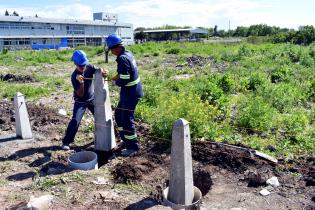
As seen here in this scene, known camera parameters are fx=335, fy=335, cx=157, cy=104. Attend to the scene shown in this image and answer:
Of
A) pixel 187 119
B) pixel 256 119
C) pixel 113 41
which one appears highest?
pixel 113 41

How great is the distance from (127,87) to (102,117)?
68 centimetres

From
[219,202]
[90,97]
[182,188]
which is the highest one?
[90,97]

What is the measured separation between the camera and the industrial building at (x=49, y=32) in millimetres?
47594

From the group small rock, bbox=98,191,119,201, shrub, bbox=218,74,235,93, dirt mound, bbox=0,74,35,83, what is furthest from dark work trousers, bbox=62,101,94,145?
dirt mound, bbox=0,74,35,83

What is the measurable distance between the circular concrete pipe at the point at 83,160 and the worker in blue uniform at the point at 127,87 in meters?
0.54

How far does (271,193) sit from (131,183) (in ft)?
5.98

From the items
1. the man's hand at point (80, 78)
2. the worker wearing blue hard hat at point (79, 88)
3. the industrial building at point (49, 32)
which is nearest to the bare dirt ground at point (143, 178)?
the worker wearing blue hard hat at point (79, 88)

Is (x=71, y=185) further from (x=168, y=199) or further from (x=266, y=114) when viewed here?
(x=266, y=114)

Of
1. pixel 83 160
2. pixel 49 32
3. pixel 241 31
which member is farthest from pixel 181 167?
pixel 241 31

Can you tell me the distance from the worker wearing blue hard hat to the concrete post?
2.52 m

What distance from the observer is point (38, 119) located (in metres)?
7.45

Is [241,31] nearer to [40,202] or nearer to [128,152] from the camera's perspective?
[128,152]

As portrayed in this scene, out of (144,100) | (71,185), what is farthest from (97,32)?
(71,185)

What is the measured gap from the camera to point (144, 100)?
869 cm
